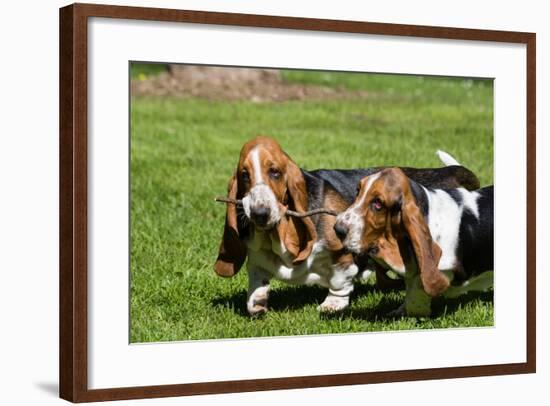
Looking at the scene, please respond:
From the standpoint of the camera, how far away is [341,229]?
20.4 feet

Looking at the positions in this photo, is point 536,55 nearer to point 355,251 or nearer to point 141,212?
point 355,251

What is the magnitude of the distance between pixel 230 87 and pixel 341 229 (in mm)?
5673

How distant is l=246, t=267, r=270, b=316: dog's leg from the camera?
6355 mm

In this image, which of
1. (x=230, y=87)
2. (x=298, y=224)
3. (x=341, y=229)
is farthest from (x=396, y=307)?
(x=230, y=87)

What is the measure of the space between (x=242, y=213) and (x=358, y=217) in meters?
0.63

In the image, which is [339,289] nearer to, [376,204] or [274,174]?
[376,204]

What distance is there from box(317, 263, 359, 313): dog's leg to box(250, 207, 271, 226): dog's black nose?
23.9 inches

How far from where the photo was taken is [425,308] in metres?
6.64

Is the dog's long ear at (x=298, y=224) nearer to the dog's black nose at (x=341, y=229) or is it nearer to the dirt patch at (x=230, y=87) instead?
the dog's black nose at (x=341, y=229)

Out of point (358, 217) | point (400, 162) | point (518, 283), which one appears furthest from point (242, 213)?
point (400, 162)

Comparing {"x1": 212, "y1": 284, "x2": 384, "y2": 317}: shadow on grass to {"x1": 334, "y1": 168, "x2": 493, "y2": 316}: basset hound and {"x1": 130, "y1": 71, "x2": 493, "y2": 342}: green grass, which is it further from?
{"x1": 334, "y1": 168, "x2": 493, "y2": 316}: basset hound

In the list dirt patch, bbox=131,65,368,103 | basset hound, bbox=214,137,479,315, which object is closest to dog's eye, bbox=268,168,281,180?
basset hound, bbox=214,137,479,315

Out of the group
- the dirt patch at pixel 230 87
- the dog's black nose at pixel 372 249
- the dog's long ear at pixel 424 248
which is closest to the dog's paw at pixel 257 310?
the dog's black nose at pixel 372 249

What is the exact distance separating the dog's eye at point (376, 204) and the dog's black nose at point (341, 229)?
0.20 meters
